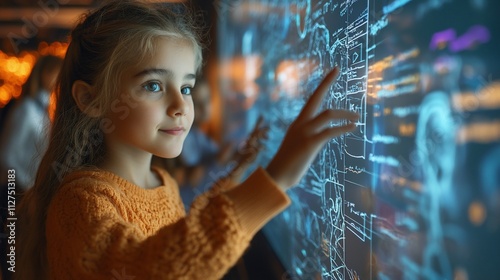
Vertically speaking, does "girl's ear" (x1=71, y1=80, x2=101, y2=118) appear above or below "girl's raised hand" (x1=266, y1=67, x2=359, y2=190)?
above

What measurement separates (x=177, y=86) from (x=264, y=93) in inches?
32.3

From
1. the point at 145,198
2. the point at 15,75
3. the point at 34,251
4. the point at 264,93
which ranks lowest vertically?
the point at 34,251

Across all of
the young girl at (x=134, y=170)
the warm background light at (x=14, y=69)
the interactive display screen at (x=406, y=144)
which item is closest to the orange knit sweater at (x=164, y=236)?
the young girl at (x=134, y=170)

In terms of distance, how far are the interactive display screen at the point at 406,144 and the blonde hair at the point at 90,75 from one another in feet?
0.99

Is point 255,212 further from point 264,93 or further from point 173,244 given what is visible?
point 264,93

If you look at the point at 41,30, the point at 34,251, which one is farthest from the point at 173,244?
the point at 41,30

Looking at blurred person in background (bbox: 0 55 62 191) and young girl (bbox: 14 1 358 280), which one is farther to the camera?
blurred person in background (bbox: 0 55 62 191)

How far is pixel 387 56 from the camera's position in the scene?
0.55 metres

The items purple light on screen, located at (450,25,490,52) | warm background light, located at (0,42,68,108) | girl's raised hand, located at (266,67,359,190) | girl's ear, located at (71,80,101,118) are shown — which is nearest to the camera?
purple light on screen, located at (450,25,490,52)

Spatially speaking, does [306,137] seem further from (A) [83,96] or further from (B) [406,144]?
(A) [83,96]

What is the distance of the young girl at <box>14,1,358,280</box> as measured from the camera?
597 mm

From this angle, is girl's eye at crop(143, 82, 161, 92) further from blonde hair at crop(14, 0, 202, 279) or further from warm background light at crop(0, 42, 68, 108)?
warm background light at crop(0, 42, 68, 108)

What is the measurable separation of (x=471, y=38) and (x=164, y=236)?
1.38 ft

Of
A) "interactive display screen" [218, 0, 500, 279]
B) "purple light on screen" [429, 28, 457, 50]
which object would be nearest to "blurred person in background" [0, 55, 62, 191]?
"interactive display screen" [218, 0, 500, 279]
